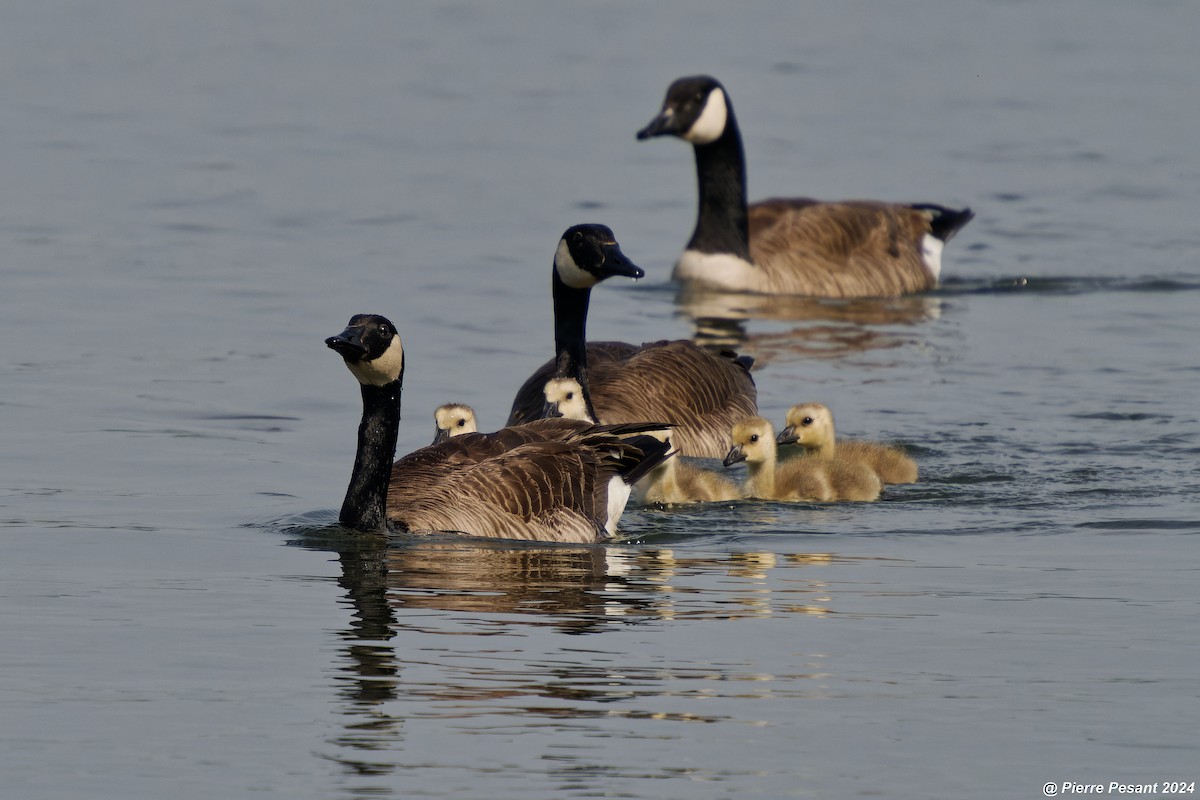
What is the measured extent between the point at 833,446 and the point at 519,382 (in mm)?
3260

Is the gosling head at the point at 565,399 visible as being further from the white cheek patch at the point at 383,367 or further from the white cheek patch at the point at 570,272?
the white cheek patch at the point at 383,367

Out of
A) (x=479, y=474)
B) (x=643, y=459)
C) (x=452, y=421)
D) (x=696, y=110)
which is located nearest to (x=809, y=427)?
(x=643, y=459)

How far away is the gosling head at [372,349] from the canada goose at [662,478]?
1.82 metres

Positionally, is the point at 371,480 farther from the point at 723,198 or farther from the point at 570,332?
the point at 723,198

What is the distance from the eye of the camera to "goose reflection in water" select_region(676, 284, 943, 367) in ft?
58.5

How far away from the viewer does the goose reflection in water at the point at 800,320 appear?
17.8 meters

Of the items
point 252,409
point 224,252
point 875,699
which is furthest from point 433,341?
point 875,699

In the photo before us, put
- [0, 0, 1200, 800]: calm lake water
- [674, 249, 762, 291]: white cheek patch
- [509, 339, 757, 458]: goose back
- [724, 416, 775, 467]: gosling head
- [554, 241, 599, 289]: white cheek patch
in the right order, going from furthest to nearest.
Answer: [674, 249, 762, 291]: white cheek patch → [509, 339, 757, 458]: goose back → [554, 241, 599, 289]: white cheek patch → [724, 416, 775, 467]: gosling head → [0, 0, 1200, 800]: calm lake water

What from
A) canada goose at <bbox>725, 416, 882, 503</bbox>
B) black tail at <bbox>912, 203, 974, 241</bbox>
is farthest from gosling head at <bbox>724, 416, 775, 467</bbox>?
black tail at <bbox>912, 203, 974, 241</bbox>

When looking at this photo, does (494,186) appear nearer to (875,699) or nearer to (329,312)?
(329,312)

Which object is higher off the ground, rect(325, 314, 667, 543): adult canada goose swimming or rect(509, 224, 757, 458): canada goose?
rect(509, 224, 757, 458): canada goose

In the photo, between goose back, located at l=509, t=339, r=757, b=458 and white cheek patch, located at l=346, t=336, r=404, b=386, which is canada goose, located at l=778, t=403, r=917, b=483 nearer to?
goose back, located at l=509, t=339, r=757, b=458

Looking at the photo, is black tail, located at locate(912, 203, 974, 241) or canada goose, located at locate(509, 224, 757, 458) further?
black tail, located at locate(912, 203, 974, 241)

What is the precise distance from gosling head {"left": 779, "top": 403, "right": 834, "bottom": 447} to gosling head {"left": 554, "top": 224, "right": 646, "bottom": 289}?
57.2 inches
